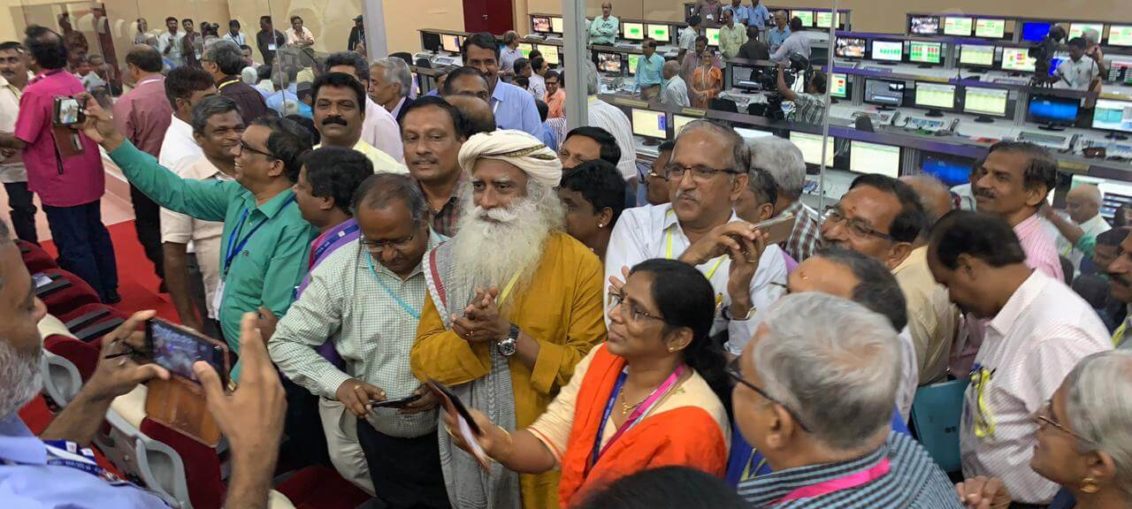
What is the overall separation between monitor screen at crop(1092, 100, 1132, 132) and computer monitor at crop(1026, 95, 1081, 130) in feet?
0.69

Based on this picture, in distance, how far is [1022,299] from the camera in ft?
6.72

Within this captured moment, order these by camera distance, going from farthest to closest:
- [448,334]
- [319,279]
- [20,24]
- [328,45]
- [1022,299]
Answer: [20,24] → [328,45] → [319,279] → [448,334] → [1022,299]

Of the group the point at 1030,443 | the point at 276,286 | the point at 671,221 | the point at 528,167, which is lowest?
the point at 1030,443

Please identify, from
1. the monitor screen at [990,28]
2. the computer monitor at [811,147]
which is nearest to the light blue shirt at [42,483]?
the computer monitor at [811,147]

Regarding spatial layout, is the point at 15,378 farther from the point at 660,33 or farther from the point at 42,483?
the point at 660,33

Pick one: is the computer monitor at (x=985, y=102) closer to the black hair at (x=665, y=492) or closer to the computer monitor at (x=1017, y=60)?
the computer monitor at (x=1017, y=60)

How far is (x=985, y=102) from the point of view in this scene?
6.68 m

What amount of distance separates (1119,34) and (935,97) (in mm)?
2855

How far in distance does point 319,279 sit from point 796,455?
154 cm

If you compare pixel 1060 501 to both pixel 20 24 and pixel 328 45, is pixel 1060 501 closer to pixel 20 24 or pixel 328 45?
pixel 328 45

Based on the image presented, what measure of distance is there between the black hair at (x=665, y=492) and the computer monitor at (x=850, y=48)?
6.24m

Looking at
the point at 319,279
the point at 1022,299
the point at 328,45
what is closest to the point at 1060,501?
the point at 1022,299

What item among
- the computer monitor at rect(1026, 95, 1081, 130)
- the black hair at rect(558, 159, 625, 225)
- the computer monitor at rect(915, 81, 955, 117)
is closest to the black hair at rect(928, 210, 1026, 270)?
the black hair at rect(558, 159, 625, 225)

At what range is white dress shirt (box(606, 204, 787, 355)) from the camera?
227cm
